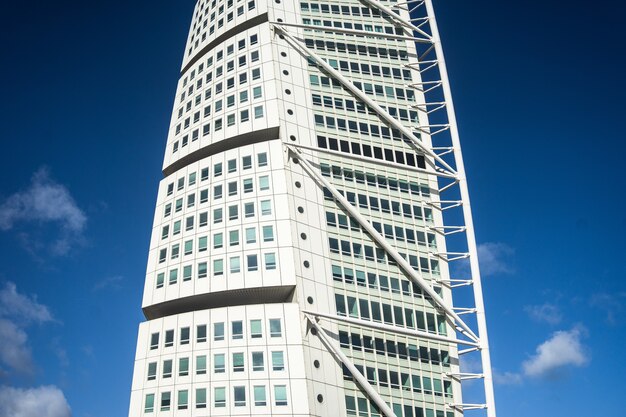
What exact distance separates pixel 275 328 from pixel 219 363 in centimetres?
532

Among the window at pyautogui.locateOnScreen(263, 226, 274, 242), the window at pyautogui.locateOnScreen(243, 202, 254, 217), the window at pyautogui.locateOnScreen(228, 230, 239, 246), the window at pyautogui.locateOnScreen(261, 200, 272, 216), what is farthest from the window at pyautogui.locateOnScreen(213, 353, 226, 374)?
the window at pyautogui.locateOnScreen(261, 200, 272, 216)

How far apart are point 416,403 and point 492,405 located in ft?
21.7

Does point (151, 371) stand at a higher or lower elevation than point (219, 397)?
higher

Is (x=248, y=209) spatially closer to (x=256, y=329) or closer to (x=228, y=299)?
(x=228, y=299)

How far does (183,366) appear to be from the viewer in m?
53.9

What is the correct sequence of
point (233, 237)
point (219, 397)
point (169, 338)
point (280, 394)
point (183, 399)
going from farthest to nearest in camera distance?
point (233, 237), point (169, 338), point (183, 399), point (219, 397), point (280, 394)

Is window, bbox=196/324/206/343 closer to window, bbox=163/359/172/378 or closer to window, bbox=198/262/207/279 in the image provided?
window, bbox=163/359/172/378

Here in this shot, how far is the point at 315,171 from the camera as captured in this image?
61312mm

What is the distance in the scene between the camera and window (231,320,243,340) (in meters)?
53.4

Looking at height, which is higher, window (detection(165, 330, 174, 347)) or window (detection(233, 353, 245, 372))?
window (detection(165, 330, 174, 347))

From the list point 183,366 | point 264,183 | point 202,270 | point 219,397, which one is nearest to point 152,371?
point 183,366

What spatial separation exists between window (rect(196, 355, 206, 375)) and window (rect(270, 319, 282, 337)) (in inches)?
238

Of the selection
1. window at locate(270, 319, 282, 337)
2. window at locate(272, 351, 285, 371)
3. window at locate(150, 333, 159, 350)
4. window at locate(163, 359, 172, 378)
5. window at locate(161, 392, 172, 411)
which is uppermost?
window at locate(150, 333, 159, 350)

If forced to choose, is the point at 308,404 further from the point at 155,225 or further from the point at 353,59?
the point at 353,59
